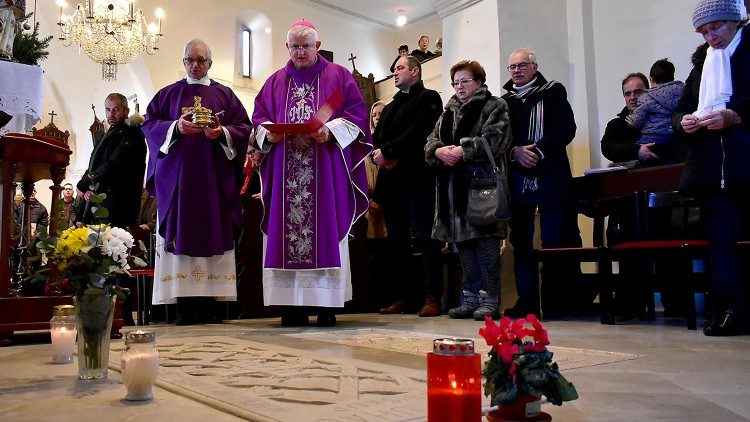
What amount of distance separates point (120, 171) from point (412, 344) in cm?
347

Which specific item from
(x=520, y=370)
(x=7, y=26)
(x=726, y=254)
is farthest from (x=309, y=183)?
(x=520, y=370)

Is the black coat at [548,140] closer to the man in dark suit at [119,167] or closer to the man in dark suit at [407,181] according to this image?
the man in dark suit at [407,181]

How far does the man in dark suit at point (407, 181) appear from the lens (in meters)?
5.69

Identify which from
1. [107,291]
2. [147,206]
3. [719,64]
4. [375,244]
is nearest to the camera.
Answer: [107,291]

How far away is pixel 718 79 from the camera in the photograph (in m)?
3.92

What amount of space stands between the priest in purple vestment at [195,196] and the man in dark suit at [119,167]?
54cm

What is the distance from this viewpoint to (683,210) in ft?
16.7

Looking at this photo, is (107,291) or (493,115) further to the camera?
(493,115)

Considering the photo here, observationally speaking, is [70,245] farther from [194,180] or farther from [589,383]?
[194,180]

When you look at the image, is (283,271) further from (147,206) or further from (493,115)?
(147,206)

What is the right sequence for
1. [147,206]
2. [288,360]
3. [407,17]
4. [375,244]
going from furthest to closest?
[407,17] → [147,206] → [375,244] → [288,360]

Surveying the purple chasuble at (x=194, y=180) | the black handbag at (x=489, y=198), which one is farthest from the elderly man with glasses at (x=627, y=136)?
the purple chasuble at (x=194, y=180)

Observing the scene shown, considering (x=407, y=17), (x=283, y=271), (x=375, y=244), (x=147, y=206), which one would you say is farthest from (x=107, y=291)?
(x=407, y=17)

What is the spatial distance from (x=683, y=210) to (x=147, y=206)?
18.1 ft
